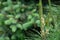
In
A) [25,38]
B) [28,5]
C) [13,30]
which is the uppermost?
[28,5]

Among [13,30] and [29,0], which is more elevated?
[29,0]

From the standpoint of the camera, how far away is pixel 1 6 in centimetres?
222

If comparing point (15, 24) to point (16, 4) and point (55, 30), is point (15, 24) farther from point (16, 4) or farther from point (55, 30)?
point (55, 30)

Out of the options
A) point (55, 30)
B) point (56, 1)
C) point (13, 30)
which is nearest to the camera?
point (55, 30)

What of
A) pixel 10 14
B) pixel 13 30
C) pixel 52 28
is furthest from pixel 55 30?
pixel 10 14

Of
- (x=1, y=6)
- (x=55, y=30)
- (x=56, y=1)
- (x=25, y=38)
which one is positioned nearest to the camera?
(x=55, y=30)

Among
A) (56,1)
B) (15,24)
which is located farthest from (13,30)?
(56,1)

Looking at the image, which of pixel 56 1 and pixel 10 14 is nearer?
pixel 10 14

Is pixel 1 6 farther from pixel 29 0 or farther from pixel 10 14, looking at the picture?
pixel 29 0

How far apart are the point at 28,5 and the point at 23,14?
17cm

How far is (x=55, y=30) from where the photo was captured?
1.62 m

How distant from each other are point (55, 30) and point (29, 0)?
2.66ft

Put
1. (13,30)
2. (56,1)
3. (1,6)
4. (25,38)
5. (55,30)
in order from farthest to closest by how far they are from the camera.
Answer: (56,1) → (1,6) → (25,38) → (13,30) → (55,30)

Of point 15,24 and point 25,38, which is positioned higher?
point 15,24
